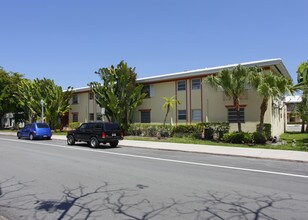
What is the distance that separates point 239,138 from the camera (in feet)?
70.5

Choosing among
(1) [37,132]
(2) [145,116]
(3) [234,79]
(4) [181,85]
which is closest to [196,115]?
(4) [181,85]

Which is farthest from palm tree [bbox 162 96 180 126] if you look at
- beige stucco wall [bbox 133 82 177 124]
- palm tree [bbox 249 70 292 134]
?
palm tree [bbox 249 70 292 134]

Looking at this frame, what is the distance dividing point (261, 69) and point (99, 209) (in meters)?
19.2

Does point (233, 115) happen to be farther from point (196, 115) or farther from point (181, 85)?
point (181, 85)

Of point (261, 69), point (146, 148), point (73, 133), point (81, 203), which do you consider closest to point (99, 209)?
point (81, 203)

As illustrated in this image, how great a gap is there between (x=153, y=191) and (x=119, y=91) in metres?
23.7

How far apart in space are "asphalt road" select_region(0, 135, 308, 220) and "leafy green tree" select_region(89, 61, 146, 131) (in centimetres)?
1852

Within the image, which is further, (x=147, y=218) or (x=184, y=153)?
(x=184, y=153)

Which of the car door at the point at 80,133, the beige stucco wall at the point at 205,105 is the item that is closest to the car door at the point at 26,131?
the car door at the point at 80,133

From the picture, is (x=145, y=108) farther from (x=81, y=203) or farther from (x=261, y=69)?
(x=81, y=203)

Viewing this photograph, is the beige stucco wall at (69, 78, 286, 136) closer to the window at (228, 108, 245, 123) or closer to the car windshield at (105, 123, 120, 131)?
the window at (228, 108, 245, 123)

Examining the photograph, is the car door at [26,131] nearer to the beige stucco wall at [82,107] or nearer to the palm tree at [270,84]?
the beige stucco wall at [82,107]

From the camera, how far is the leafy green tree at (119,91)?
1205 inches

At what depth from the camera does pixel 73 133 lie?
22391mm
